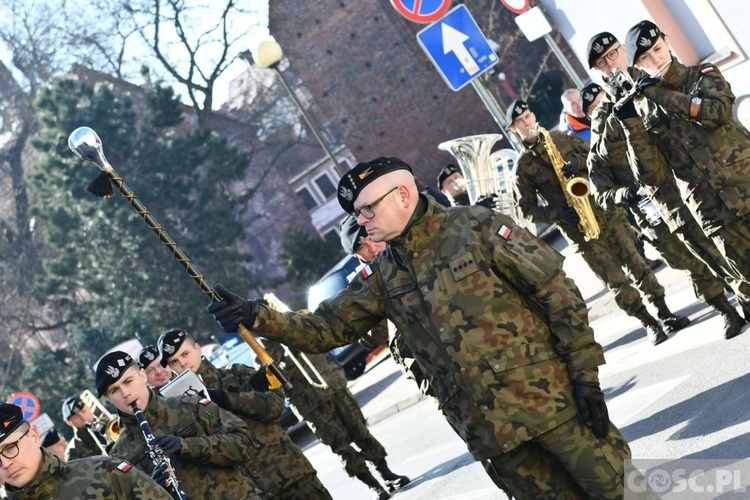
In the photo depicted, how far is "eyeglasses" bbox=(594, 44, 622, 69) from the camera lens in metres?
9.08

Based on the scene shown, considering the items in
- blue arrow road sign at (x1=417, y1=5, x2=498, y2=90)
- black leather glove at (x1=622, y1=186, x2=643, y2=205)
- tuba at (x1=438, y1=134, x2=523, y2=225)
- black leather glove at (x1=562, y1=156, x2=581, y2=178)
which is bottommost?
black leather glove at (x1=622, y1=186, x2=643, y2=205)

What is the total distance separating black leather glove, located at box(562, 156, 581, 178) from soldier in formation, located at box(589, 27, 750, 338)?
1.30 metres

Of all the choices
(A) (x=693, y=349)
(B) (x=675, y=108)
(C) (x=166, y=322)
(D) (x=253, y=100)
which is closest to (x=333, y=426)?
(A) (x=693, y=349)

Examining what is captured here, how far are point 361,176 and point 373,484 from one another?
6.13m

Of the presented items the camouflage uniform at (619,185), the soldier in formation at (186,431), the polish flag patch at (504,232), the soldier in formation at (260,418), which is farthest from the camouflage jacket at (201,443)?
the camouflage uniform at (619,185)

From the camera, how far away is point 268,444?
28.8ft

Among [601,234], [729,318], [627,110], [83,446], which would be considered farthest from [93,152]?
[83,446]

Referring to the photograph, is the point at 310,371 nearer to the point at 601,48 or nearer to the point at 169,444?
the point at 601,48

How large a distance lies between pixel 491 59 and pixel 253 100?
1533 inches

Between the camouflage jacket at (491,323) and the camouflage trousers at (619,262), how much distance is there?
5.86 metres

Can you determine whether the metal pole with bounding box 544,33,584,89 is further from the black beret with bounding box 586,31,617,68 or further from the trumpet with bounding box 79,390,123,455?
the trumpet with bounding box 79,390,123,455

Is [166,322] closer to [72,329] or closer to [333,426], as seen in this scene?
[72,329]

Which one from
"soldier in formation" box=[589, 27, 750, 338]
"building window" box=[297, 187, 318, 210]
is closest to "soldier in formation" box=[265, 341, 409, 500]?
"soldier in formation" box=[589, 27, 750, 338]

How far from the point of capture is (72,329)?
Result: 4188 centimetres
